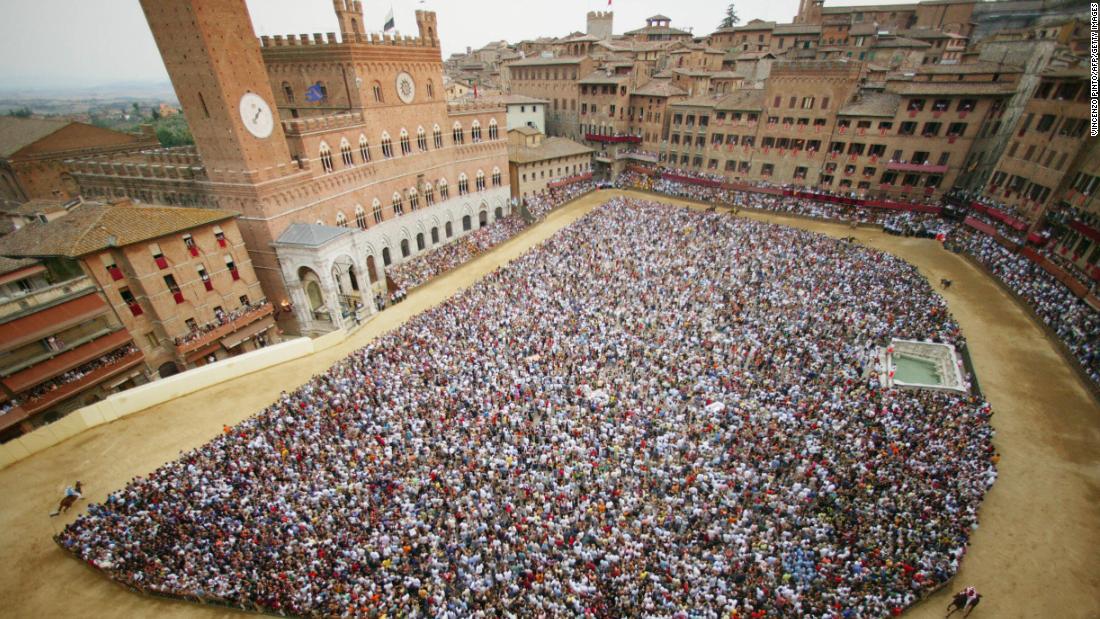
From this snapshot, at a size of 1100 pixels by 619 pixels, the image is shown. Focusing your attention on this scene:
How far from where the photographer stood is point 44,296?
70.1 feet

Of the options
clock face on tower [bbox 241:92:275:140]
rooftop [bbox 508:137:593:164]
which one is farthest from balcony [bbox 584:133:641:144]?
clock face on tower [bbox 241:92:275:140]

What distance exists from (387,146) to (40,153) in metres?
34.5

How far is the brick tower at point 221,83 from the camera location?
25.9m

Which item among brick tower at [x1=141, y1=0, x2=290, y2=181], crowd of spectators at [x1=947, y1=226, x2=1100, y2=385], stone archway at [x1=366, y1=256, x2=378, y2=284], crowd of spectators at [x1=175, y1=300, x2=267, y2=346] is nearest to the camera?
crowd of spectators at [x1=947, y1=226, x2=1100, y2=385]

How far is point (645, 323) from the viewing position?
95.4 ft

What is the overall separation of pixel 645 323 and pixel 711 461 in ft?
37.0

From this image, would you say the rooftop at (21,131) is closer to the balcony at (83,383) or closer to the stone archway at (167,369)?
the stone archway at (167,369)

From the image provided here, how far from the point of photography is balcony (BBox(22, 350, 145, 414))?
21359 millimetres

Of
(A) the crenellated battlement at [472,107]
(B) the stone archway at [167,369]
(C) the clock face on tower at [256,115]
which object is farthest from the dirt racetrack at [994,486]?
(A) the crenellated battlement at [472,107]

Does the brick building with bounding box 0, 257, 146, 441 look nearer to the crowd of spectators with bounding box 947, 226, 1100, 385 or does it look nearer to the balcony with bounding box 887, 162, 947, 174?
the crowd of spectators with bounding box 947, 226, 1100, 385

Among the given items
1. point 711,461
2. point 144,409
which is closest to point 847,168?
point 711,461

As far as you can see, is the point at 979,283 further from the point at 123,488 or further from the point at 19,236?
the point at 19,236

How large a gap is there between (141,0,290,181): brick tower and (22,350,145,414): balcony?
12.4m

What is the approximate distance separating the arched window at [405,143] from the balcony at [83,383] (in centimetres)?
2440
